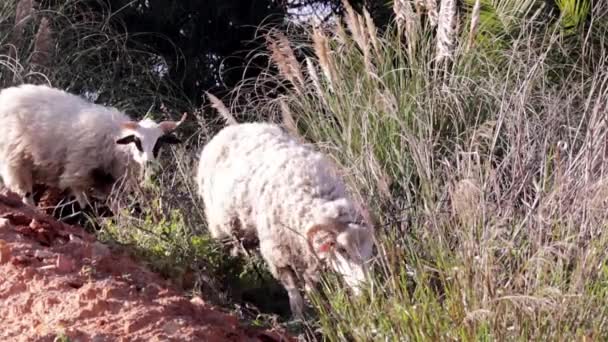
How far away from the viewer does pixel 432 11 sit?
8375mm

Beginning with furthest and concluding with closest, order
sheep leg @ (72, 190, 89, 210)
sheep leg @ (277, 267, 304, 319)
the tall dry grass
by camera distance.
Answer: sheep leg @ (72, 190, 89, 210) < sheep leg @ (277, 267, 304, 319) < the tall dry grass

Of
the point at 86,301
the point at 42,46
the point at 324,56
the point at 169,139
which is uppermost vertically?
the point at 324,56

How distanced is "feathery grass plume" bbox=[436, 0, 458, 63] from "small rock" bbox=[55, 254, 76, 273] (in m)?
3.53

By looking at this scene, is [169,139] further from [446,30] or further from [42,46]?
[446,30]

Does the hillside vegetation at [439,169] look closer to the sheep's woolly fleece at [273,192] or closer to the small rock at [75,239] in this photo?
the sheep's woolly fleece at [273,192]

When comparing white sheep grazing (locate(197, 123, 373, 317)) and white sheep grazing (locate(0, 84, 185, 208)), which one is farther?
white sheep grazing (locate(0, 84, 185, 208))

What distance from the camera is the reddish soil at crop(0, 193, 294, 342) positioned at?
461 cm

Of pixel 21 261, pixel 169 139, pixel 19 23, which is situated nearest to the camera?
pixel 21 261

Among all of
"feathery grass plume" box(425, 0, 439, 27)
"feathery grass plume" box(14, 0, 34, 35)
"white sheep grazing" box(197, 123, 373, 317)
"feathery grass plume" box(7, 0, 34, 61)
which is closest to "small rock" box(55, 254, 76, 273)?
"white sheep grazing" box(197, 123, 373, 317)

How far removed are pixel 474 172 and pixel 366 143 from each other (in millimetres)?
1540

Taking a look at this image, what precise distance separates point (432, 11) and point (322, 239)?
2748 mm

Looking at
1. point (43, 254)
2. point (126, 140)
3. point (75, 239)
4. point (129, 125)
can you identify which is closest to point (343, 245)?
point (75, 239)

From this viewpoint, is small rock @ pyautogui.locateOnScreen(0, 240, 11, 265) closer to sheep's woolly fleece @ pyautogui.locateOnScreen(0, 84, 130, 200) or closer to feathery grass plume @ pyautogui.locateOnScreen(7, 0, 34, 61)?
sheep's woolly fleece @ pyautogui.locateOnScreen(0, 84, 130, 200)

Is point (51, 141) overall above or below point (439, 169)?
below
